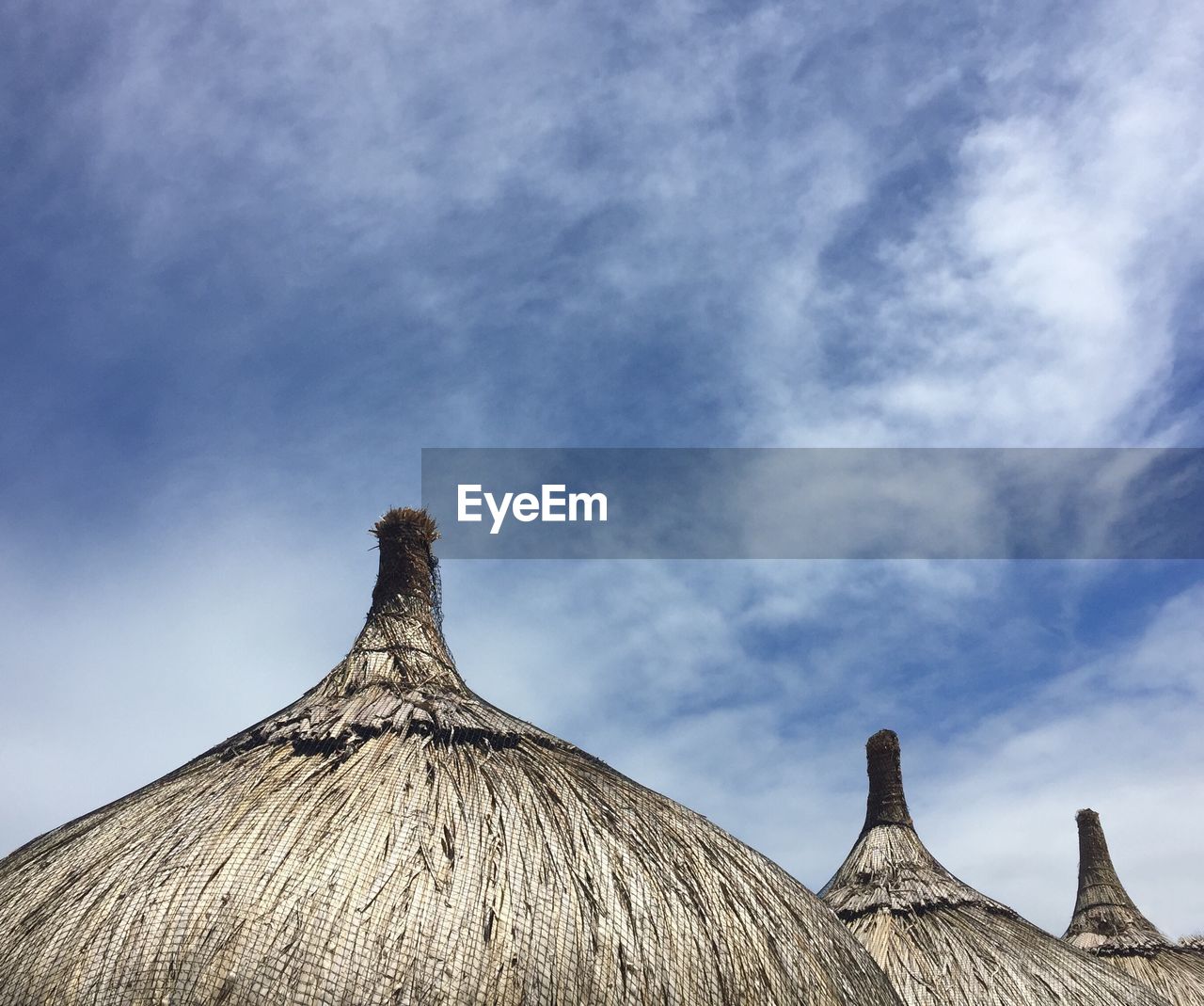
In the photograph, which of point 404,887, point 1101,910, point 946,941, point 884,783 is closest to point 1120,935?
point 1101,910

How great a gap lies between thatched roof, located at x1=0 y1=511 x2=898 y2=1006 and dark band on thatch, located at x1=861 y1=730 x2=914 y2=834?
9.96 metres

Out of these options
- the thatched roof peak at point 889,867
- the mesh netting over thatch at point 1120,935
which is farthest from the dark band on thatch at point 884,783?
the mesh netting over thatch at point 1120,935

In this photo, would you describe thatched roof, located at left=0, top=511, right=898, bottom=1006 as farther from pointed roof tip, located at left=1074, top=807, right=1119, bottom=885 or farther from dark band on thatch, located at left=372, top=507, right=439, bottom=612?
pointed roof tip, located at left=1074, top=807, right=1119, bottom=885

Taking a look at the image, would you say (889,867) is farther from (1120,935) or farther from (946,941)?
(1120,935)

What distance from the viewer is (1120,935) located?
2883 centimetres

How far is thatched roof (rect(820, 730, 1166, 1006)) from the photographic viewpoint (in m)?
19.7

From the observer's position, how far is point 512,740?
50.0 ft

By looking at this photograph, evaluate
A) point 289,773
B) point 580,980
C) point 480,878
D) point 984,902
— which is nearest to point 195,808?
point 289,773

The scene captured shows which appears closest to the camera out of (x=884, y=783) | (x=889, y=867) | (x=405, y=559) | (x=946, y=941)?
(x=405, y=559)

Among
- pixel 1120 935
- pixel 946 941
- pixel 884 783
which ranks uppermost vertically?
pixel 884 783

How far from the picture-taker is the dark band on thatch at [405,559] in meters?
18.7

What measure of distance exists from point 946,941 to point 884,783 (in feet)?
17.0

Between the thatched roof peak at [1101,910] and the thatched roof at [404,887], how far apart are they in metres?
16.3

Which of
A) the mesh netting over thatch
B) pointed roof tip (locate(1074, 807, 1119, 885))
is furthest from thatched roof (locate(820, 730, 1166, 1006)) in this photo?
pointed roof tip (locate(1074, 807, 1119, 885))
